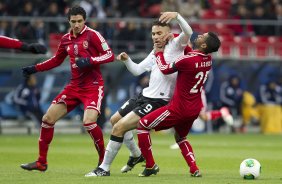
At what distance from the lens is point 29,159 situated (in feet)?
55.9

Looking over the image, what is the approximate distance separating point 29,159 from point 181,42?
5.38m

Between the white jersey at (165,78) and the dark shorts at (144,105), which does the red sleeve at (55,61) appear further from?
the dark shorts at (144,105)

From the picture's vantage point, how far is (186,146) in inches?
514

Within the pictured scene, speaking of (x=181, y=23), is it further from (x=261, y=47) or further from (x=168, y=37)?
(x=261, y=47)

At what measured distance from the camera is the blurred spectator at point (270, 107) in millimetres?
29219

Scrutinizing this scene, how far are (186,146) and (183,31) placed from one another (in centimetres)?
178

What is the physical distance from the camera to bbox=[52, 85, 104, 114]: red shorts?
13.5 m

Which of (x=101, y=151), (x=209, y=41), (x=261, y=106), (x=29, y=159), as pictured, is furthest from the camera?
A: (x=261, y=106)

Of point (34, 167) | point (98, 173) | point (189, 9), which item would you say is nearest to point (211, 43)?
point (98, 173)

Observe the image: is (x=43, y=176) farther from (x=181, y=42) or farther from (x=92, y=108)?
(x=181, y=42)

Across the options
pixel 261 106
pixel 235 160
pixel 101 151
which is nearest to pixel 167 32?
pixel 101 151

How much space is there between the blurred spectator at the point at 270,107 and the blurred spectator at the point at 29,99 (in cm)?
780

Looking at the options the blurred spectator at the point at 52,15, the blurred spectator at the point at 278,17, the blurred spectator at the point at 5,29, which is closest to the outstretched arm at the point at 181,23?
the blurred spectator at the point at 5,29

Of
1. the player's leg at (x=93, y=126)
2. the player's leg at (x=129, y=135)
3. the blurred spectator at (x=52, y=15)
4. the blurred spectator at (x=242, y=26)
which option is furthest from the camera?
the blurred spectator at (x=242, y=26)
